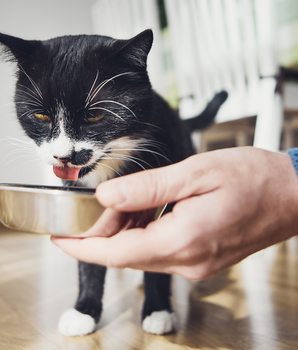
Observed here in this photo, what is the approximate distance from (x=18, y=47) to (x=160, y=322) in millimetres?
692

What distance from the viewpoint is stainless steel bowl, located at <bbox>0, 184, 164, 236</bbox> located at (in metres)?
0.43

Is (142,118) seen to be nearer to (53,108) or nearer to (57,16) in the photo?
(53,108)

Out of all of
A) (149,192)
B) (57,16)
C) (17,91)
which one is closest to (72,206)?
(149,192)

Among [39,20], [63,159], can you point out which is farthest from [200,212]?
[39,20]

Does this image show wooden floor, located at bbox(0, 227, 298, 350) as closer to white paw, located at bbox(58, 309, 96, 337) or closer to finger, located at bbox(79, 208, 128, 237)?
white paw, located at bbox(58, 309, 96, 337)

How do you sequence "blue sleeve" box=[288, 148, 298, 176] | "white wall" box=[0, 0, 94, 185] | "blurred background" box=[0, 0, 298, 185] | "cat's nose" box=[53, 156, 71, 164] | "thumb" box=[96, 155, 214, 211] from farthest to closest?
"white wall" box=[0, 0, 94, 185] → "blurred background" box=[0, 0, 298, 185] → "cat's nose" box=[53, 156, 71, 164] → "blue sleeve" box=[288, 148, 298, 176] → "thumb" box=[96, 155, 214, 211]

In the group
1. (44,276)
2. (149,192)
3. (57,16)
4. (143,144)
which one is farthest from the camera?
(57,16)

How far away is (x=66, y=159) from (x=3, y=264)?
87 centimetres

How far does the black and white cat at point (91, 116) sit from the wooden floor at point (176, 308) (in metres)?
0.05

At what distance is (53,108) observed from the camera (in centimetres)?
69

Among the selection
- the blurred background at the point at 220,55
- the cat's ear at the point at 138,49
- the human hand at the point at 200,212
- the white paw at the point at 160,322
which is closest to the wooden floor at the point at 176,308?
the white paw at the point at 160,322

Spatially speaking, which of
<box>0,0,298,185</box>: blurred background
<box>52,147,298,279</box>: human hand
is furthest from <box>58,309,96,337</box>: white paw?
<box>0,0,298,185</box>: blurred background

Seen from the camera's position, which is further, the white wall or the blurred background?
the white wall

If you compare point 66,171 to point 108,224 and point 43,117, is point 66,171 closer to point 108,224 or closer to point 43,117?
point 43,117
